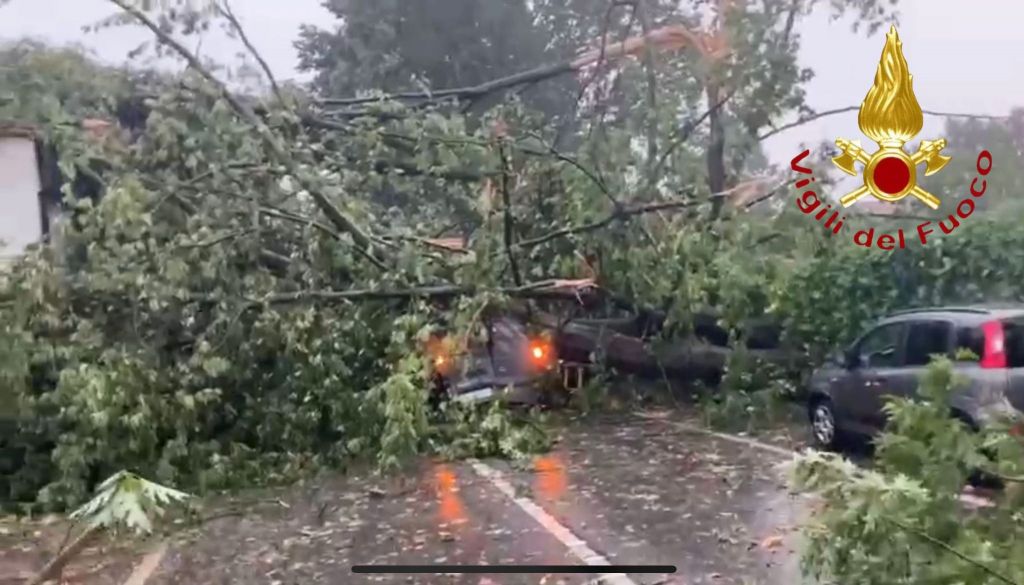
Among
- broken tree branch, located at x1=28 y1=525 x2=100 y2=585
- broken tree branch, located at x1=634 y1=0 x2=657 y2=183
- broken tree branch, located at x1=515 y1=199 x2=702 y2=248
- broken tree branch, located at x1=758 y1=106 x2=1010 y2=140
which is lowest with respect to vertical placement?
broken tree branch, located at x1=28 y1=525 x2=100 y2=585

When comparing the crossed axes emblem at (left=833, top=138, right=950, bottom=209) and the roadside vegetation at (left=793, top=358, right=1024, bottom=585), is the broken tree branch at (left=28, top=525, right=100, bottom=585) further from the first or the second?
the crossed axes emblem at (left=833, top=138, right=950, bottom=209)

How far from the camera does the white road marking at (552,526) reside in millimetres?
2561

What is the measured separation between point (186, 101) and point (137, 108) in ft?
0.45

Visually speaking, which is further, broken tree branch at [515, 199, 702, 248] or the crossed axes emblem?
broken tree branch at [515, 199, 702, 248]

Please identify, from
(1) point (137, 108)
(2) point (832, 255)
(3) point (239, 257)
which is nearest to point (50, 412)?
(3) point (239, 257)

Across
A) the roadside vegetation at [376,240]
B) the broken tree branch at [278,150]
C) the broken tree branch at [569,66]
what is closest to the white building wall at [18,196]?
the roadside vegetation at [376,240]

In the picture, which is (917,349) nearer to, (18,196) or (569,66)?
(569,66)

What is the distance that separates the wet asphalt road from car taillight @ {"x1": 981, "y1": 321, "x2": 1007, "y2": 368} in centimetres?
52

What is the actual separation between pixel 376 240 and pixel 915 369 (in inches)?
62.3

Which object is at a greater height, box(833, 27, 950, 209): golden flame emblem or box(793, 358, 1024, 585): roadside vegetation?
box(833, 27, 950, 209): golden flame emblem

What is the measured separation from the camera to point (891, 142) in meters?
2.43

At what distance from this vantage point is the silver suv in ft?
7.37

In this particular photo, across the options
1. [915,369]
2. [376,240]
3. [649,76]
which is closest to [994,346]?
[915,369]

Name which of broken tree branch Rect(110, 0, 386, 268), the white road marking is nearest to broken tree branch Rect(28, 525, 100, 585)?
the white road marking
